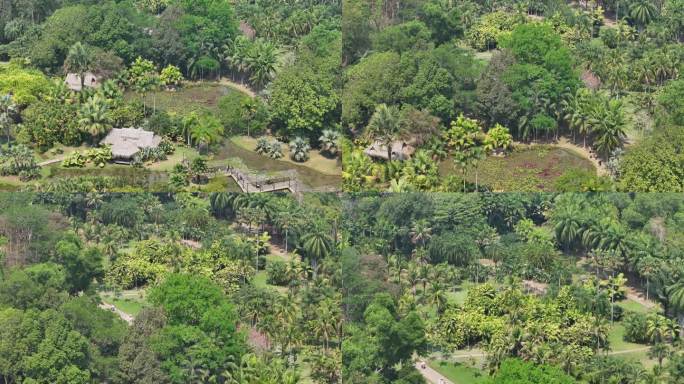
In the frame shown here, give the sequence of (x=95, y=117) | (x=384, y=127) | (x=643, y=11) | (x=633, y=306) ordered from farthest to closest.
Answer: (x=643, y=11) → (x=633, y=306) → (x=95, y=117) → (x=384, y=127)

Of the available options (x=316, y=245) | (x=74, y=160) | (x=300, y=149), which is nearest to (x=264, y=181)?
(x=300, y=149)

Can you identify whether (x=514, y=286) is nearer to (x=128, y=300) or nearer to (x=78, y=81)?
(x=128, y=300)

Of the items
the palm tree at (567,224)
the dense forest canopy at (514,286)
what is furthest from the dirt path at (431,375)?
the palm tree at (567,224)

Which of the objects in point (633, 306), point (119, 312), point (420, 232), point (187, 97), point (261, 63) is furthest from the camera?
point (420, 232)

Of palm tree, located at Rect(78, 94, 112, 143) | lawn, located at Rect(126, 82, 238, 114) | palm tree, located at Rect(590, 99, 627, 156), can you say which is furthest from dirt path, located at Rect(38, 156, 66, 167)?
palm tree, located at Rect(590, 99, 627, 156)

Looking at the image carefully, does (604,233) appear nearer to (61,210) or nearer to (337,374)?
(337,374)

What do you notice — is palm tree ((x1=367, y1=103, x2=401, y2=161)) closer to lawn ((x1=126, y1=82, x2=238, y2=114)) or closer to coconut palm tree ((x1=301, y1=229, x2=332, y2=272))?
lawn ((x1=126, y1=82, x2=238, y2=114))
